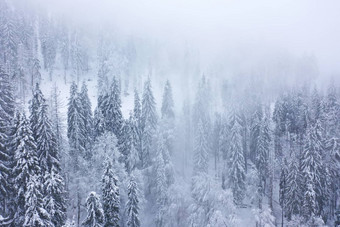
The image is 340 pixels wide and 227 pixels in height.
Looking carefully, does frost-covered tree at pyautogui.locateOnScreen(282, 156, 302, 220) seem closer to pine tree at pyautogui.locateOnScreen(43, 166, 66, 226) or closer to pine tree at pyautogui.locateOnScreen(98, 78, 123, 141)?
pine tree at pyautogui.locateOnScreen(98, 78, 123, 141)

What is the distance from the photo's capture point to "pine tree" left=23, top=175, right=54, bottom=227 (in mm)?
27922

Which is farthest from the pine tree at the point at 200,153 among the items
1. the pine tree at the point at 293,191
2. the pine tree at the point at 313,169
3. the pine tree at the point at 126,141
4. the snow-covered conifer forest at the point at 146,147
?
the pine tree at the point at 313,169

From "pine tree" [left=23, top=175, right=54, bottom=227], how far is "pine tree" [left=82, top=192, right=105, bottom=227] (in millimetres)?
4513

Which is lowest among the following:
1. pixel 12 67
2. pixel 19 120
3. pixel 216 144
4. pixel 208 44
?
pixel 216 144

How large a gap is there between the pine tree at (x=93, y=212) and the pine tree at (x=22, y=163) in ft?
21.1

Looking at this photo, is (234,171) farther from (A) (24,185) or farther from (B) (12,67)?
(B) (12,67)

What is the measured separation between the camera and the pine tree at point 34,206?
2792 cm

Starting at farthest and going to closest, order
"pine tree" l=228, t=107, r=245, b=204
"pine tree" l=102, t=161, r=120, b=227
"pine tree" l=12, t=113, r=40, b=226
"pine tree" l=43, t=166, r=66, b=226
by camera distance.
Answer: "pine tree" l=228, t=107, r=245, b=204 → "pine tree" l=102, t=161, r=120, b=227 → "pine tree" l=43, t=166, r=66, b=226 → "pine tree" l=12, t=113, r=40, b=226

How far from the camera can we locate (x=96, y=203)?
32469 millimetres

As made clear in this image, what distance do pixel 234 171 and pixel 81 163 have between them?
99.1 ft

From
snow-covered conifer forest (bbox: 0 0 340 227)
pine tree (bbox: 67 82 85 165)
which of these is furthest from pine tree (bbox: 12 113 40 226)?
pine tree (bbox: 67 82 85 165)

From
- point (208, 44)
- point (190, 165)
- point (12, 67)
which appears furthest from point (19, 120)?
point (208, 44)

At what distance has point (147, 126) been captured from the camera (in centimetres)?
6006

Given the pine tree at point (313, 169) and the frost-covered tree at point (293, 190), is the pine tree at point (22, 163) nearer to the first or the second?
the frost-covered tree at point (293, 190)
